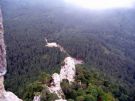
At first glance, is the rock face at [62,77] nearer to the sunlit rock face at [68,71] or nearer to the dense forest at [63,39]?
the sunlit rock face at [68,71]

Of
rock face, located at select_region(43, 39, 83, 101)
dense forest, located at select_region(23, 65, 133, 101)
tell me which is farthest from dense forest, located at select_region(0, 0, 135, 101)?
dense forest, located at select_region(23, 65, 133, 101)

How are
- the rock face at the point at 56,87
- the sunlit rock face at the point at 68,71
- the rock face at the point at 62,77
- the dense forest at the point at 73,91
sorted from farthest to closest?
the sunlit rock face at the point at 68,71
the rock face at the point at 62,77
the rock face at the point at 56,87
the dense forest at the point at 73,91

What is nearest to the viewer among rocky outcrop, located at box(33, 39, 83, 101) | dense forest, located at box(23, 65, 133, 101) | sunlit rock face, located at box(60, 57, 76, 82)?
dense forest, located at box(23, 65, 133, 101)

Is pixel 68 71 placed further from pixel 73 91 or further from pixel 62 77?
pixel 73 91

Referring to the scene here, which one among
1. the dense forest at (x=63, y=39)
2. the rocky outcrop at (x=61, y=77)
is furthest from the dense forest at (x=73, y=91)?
the dense forest at (x=63, y=39)

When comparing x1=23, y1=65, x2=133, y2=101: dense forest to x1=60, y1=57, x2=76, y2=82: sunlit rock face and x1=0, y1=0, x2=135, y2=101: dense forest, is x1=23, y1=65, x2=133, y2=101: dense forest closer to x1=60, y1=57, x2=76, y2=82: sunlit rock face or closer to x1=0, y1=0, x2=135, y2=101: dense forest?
x1=60, y1=57, x2=76, y2=82: sunlit rock face

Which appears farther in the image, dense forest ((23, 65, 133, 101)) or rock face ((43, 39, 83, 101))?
rock face ((43, 39, 83, 101))

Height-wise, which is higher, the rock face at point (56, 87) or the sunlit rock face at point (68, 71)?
the rock face at point (56, 87)

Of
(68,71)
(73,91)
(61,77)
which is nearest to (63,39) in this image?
(68,71)

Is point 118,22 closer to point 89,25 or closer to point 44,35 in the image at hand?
point 89,25
